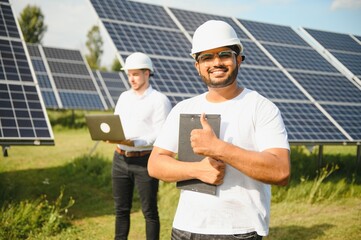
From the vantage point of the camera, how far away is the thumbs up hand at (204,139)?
1654 mm

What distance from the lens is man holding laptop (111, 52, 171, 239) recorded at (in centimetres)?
402

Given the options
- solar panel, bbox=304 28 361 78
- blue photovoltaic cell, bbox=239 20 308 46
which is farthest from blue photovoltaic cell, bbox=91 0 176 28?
solar panel, bbox=304 28 361 78

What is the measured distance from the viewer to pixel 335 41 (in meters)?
12.7

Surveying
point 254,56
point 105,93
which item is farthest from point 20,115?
point 105,93

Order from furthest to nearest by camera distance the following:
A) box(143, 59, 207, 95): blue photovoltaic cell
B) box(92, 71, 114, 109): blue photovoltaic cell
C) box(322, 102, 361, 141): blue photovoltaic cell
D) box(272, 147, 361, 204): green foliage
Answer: box(92, 71, 114, 109): blue photovoltaic cell → box(143, 59, 207, 95): blue photovoltaic cell → box(322, 102, 361, 141): blue photovoltaic cell → box(272, 147, 361, 204): green foliage

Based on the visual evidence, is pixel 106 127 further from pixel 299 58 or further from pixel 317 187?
pixel 299 58

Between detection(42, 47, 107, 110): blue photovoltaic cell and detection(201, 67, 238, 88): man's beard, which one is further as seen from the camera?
detection(42, 47, 107, 110): blue photovoltaic cell

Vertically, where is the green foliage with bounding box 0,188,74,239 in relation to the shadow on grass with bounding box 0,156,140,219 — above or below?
below

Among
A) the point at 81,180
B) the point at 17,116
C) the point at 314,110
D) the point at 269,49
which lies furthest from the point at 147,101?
the point at 269,49

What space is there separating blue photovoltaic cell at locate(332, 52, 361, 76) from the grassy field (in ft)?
11.0

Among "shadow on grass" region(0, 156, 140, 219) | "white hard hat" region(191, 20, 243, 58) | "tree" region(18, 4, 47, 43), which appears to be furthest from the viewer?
"tree" region(18, 4, 47, 43)

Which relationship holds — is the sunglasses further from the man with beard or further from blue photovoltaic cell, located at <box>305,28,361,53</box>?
blue photovoltaic cell, located at <box>305,28,361,53</box>

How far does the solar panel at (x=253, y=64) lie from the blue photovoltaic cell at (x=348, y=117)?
0.71 feet

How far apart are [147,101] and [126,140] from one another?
1.92ft
